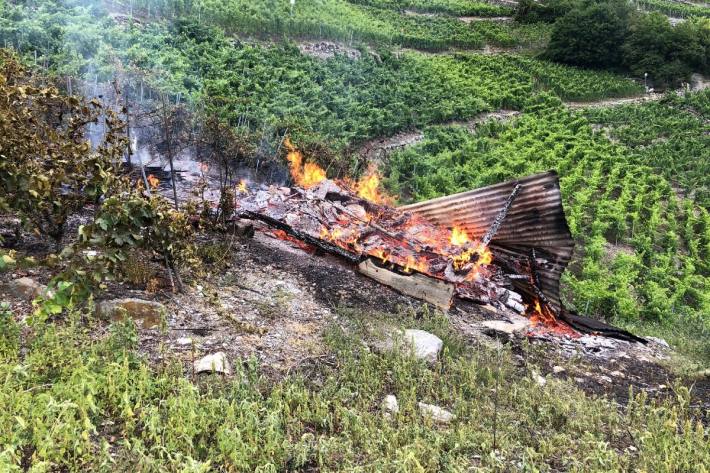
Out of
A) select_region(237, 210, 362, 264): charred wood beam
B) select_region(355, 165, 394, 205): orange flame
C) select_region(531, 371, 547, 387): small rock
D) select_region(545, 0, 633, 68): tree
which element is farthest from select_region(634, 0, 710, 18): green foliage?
select_region(531, 371, 547, 387): small rock

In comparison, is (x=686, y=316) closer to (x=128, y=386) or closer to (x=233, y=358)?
(x=233, y=358)

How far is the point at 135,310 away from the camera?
16.5 ft

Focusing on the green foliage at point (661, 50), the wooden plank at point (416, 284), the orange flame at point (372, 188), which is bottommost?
the orange flame at point (372, 188)

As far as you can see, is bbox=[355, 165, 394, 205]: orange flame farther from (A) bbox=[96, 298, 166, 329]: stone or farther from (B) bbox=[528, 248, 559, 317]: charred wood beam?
(A) bbox=[96, 298, 166, 329]: stone

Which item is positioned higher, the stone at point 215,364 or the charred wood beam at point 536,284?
the stone at point 215,364

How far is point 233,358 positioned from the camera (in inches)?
187

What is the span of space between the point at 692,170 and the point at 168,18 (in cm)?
1746

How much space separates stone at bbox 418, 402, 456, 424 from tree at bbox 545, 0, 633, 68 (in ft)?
99.3

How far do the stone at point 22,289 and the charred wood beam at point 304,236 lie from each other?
294 cm

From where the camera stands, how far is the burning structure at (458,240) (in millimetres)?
7055

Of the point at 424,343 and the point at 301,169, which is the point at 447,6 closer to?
the point at 301,169

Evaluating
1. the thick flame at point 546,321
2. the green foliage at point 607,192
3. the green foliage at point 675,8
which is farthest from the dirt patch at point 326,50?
the green foliage at point 675,8

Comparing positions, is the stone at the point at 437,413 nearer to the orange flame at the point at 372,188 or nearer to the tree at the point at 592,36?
the orange flame at the point at 372,188

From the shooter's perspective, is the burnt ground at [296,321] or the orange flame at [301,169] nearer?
the burnt ground at [296,321]
